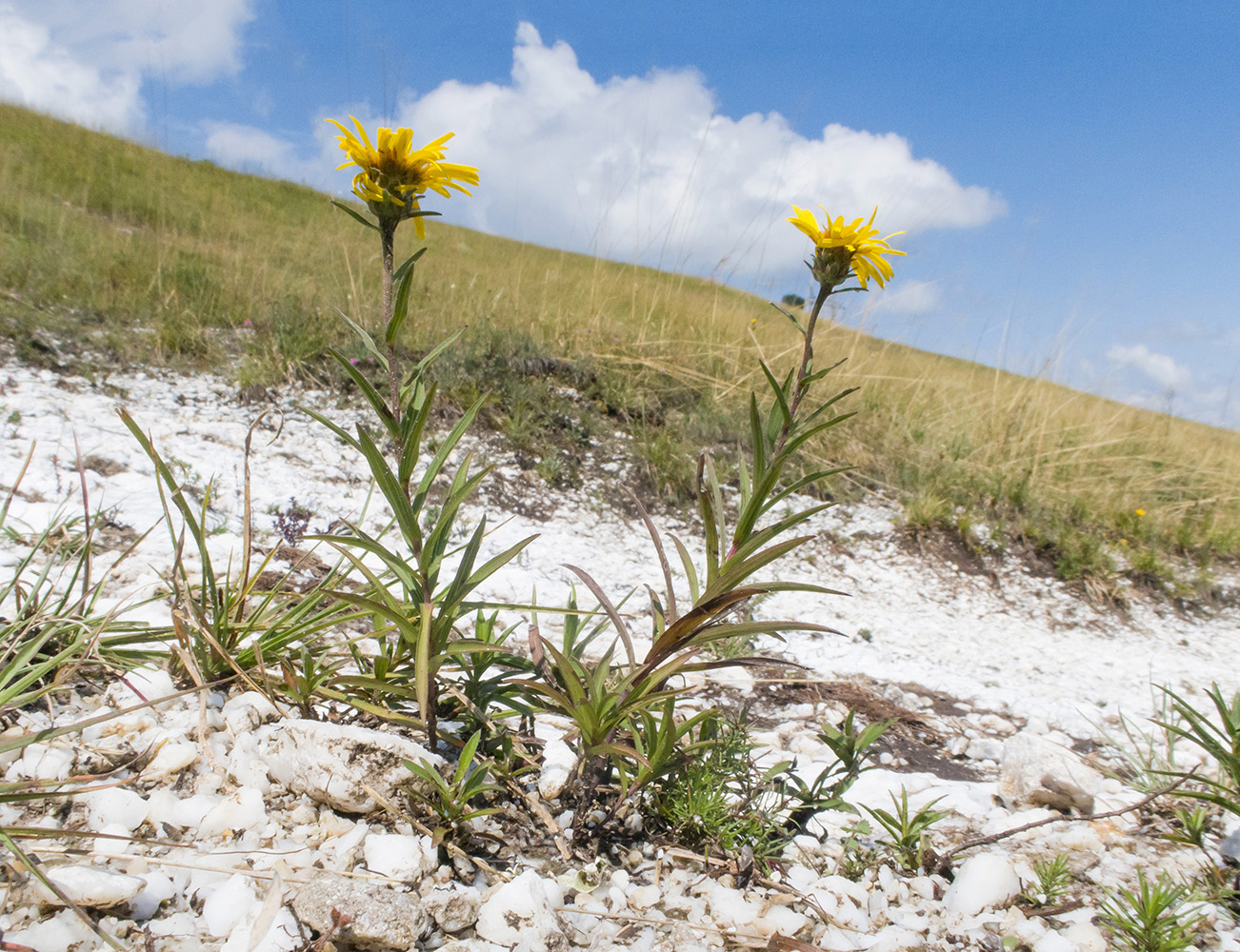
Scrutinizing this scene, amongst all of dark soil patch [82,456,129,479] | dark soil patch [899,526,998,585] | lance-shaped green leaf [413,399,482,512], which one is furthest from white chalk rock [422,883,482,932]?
dark soil patch [899,526,998,585]

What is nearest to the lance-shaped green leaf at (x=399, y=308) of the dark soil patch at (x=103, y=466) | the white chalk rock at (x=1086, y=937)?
the white chalk rock at (x=1086, y=937)

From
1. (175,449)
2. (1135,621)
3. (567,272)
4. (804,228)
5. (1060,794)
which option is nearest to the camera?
(804,228)

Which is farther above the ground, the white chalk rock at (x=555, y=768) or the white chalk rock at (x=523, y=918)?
the white chalk rock at (x=555, y=768)

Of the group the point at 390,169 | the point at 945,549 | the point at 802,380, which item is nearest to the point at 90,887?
the point at 390,169

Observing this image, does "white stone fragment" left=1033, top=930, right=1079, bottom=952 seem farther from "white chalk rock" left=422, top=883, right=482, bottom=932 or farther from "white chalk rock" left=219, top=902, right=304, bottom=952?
"white chalk rock" left=219, top=902, right=304, bottom=952

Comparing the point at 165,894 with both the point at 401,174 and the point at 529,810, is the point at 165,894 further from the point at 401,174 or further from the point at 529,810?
the point at 401,174

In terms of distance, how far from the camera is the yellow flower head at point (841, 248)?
4.00 feet

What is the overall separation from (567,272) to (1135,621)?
6053 millimetres

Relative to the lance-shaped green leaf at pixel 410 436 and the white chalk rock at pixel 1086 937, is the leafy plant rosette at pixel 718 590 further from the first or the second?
the white chalk rock at pixel 1086 937

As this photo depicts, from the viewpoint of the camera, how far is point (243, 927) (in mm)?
917

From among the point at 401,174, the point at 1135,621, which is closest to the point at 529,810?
the point at 401,174

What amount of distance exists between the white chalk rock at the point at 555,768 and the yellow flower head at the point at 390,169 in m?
1.05

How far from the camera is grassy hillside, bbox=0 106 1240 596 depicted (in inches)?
139

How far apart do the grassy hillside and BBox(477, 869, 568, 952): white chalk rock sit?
2.32 m
